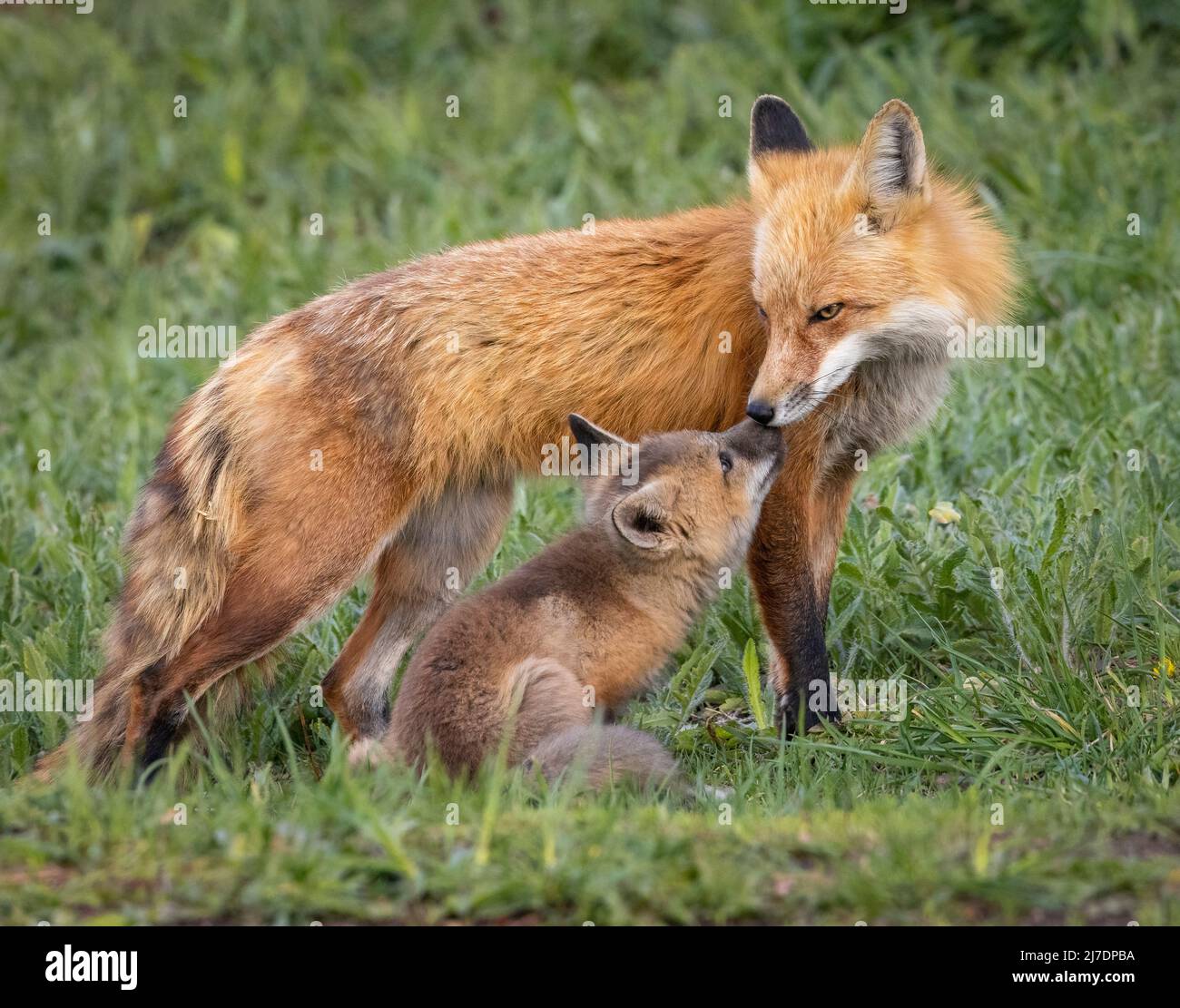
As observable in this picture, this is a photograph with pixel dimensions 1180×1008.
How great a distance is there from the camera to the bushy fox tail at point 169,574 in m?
5.92

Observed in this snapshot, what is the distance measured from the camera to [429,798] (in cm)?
483

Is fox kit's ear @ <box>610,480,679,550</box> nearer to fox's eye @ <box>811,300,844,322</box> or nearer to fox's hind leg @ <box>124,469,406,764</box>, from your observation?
fox's eye @ <box>811,300,844,322</box>

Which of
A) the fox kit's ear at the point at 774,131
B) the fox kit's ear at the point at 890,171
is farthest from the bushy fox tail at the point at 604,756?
the fox kit's ear at the point at 774,131

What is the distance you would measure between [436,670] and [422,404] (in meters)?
1.30

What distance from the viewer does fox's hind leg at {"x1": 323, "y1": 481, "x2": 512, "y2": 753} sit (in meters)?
6.62

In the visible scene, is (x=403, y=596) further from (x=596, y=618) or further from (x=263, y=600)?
(x=596, y=618)

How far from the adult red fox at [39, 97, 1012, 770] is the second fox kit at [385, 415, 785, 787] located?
0.32 m

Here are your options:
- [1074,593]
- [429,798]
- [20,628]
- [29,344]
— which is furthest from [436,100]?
[429,798]

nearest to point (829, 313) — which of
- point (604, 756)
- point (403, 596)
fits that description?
point (604, 756)

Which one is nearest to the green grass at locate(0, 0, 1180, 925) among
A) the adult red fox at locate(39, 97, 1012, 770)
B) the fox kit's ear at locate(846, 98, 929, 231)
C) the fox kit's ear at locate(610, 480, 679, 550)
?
the adult red fox at locate(39, 97, 1012, 770)

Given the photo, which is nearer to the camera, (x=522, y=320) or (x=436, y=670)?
(x=436, y=670)

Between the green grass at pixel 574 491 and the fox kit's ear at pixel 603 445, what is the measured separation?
118 cm
